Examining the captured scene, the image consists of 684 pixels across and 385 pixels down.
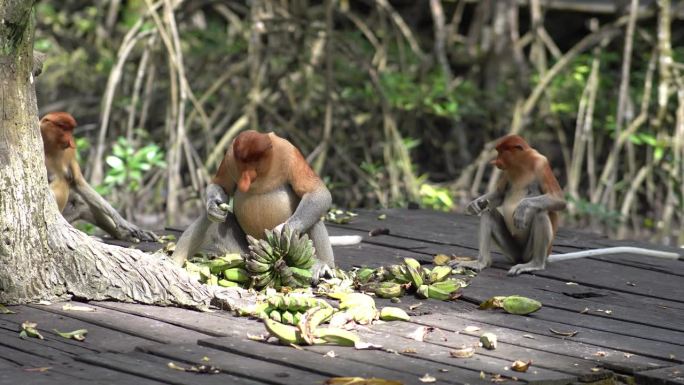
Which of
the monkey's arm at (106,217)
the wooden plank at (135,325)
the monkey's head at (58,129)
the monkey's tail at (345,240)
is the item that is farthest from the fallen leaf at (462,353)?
the monkey's head at (58,129)

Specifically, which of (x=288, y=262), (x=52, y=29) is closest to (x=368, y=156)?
(x=52, y=29)

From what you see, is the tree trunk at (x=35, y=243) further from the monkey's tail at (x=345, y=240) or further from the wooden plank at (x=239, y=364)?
the monkey's tail at (x=345, y=240)

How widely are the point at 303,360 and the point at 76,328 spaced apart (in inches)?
39.8

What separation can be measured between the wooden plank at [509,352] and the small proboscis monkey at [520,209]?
1.55m

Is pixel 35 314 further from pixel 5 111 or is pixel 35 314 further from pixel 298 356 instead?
pixel 298 356

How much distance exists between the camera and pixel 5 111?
5.36 meters

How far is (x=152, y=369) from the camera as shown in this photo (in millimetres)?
4410

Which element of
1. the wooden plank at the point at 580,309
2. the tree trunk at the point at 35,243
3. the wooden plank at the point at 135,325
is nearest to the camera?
the wooden plank at the point at 135,325

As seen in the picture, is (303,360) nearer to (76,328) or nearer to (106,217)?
(76,328)

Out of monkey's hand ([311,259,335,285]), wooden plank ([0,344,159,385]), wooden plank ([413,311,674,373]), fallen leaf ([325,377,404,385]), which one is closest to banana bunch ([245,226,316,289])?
monkey's hand ([311,259,335,285])

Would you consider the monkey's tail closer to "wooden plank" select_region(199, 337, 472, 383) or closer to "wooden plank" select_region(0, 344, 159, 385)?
"wooden plank" select_region(199, 337, 472, 383)

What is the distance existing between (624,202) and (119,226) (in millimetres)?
A: 5502

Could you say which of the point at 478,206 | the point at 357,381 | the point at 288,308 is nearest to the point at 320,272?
the point at 288,308

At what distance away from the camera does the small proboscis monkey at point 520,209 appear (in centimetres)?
674
